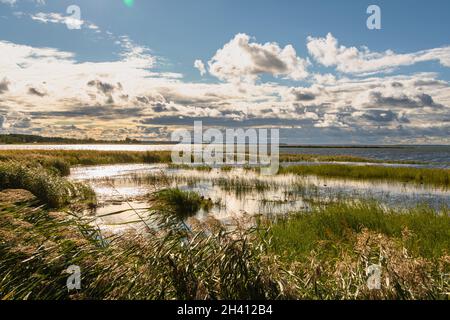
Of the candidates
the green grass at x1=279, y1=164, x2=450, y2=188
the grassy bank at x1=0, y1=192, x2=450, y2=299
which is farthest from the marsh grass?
the green grass at x1=279, y1=164, x2=450, y2=188

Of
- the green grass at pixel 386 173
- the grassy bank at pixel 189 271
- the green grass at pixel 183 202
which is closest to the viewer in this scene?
the grassy bank at pixel 189 271

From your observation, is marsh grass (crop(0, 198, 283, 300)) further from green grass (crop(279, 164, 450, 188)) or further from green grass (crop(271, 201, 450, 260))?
green grass (crop(279, 164, 450, 188))

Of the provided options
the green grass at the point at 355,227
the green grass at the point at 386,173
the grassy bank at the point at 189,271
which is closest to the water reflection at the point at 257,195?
the green grass at the point at 386,173

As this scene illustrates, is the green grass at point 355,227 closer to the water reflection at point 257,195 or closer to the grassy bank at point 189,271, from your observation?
the water reflection at point 257,195

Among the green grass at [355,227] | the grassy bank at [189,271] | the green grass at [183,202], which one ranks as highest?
the grassy bank at [189,271]

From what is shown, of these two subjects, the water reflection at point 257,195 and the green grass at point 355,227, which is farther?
the water reflection at point 257,195

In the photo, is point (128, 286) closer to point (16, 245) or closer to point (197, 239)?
point (197, 239)

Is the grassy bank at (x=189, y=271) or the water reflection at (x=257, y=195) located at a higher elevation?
the grassy bank at (x=189, y=271)

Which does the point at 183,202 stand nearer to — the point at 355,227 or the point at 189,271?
the point at 355,227

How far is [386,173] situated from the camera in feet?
126

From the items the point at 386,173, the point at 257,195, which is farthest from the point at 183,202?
the point at 386,173

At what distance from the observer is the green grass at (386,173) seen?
34719 millimetres
